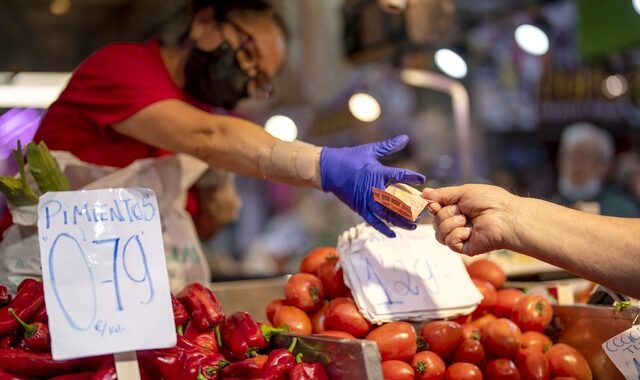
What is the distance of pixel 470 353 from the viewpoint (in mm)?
2473

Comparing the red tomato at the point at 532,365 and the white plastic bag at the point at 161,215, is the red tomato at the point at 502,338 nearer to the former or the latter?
the red tomato at the point at 532,365

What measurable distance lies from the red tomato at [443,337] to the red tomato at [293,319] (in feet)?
1.22

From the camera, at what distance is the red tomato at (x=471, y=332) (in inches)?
101

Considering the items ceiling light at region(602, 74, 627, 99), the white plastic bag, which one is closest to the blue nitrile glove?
the white plastic bag

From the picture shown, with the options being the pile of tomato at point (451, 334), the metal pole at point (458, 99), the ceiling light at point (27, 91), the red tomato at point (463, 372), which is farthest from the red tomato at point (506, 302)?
the ceiling light at point (27, 91)

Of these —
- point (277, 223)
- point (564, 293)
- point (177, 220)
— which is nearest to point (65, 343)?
point (177, 220)

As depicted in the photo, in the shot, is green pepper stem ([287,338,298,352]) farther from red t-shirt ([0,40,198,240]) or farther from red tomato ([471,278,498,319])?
red t-shirt ([0,40,198,240])

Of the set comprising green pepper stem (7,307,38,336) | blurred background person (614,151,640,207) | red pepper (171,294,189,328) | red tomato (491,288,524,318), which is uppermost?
green pepper stem (7,307,38,336)

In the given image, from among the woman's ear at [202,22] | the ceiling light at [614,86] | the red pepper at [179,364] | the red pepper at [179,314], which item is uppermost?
the woman's ear at [202,22]

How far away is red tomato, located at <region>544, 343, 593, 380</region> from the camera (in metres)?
2.47

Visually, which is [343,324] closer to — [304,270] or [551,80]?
[304,270]

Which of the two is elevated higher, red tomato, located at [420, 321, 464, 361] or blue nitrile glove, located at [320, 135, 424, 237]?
blue nitrile glove, located at [320, 135, 424, 237]

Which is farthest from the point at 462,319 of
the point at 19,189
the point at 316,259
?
the point at 19,189

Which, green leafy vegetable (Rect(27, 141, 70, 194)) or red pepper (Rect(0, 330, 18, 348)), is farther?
green leafy vegetable (Rect(27, 141, 70, 194))
